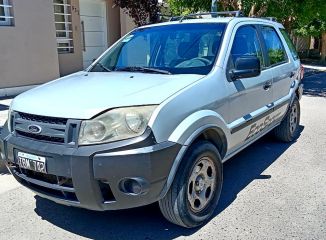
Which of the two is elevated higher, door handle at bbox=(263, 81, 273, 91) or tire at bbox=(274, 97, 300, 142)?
door handle at bbox=(263, 81, 273, 91)

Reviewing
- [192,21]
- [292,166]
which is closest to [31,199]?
[192,21]

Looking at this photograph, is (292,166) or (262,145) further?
(262,145)

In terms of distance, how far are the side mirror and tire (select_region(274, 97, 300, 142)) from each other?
6.72 ft

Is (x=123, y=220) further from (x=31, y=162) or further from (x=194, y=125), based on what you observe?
(x=194, y=125)

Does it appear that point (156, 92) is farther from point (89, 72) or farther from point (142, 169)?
point (89, 72)

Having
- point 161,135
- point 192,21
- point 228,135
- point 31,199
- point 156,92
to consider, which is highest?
point 192,21

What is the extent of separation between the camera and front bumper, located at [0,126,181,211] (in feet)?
8.71

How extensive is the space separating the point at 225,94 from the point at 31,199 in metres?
2.33

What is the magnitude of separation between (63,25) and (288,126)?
740 cm

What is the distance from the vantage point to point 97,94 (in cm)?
298

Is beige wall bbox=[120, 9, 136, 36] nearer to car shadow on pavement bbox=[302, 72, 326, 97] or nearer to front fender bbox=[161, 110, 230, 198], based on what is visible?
car shadow on pavement bbox=[302, 72, 326, 97]

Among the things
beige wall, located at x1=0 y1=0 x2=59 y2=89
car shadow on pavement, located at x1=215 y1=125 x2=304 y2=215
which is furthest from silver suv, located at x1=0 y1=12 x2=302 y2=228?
beige wall, located at x1=0 y1=0 x2=59 y2=89

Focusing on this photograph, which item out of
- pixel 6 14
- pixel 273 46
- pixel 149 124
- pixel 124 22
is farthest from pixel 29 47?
pixel 149 124

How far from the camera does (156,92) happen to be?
2.94 metres
